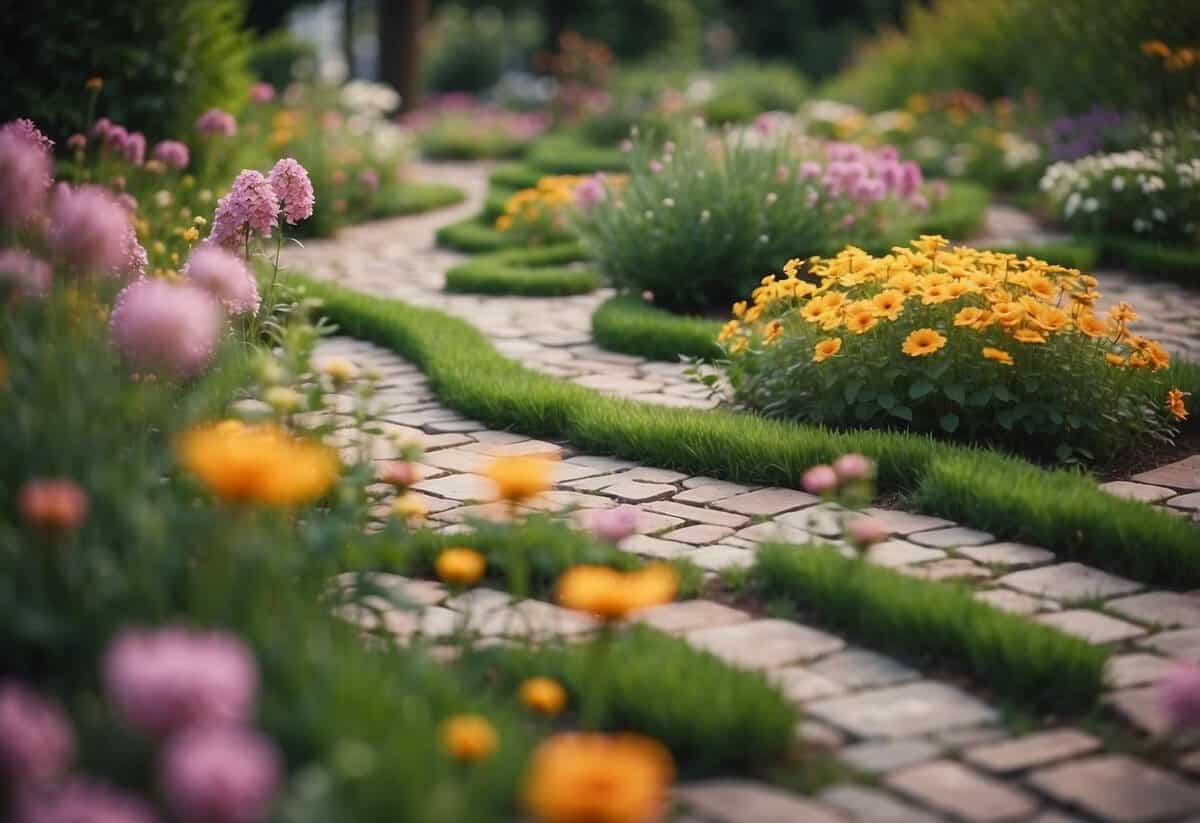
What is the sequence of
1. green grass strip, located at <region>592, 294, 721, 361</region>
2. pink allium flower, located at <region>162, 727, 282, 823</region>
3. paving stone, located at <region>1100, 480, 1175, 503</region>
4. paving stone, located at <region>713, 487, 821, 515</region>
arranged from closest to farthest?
pink allium flower, located at <region>162, 727, 282, 823</region> < paving stone, located at <region>713, 487, 821, 515</region> < paving stone, located at <region>1100, 480, 1175, 503</region> < green grass strip, located at <region>592, 294, 721, 361</region>

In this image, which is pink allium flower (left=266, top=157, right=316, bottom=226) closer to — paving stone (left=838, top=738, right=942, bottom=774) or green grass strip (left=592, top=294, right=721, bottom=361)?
green grass strip (left=592, top=294, right=721, bottom=361)

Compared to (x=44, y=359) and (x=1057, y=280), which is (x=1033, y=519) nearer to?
(x=1057, y=280)

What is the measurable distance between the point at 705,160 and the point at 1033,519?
4.02 metres

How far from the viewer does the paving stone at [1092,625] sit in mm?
3422

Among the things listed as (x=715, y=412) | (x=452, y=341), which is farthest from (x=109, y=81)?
(x=715, y=412)

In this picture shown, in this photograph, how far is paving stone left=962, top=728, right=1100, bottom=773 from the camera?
2791 millimetres

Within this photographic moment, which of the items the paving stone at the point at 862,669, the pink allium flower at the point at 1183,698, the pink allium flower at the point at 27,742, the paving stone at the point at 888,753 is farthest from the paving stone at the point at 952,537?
the pink allium flower at the point at 27,742

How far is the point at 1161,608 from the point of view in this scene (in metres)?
3.63

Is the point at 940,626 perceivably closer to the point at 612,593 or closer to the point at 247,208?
the point at 612,593

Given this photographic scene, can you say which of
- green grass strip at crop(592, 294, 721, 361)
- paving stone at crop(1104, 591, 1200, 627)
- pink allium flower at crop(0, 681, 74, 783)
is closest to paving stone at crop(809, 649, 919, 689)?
paving stone at crop(1104, 591, 1200, 627)

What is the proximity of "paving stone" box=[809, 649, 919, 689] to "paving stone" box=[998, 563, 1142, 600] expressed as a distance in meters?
0.61

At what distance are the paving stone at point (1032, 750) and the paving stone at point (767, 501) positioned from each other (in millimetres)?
1538

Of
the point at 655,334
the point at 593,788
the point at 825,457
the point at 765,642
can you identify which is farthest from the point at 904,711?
the point at 655,334

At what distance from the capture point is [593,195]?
324 inches
